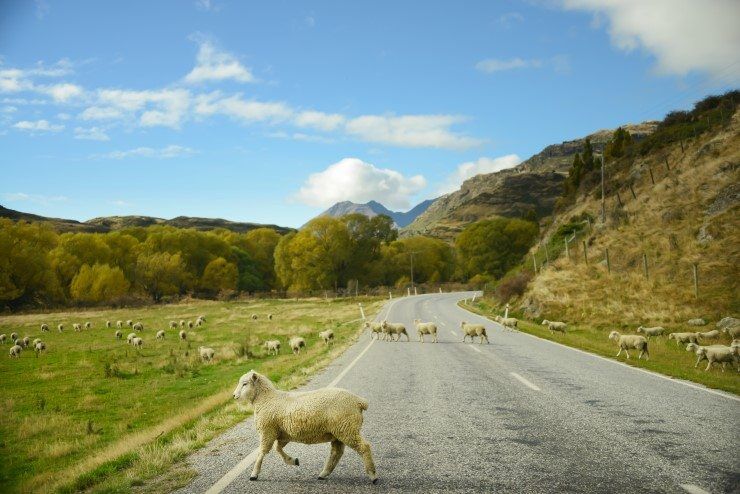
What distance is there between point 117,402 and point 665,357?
1966 cm

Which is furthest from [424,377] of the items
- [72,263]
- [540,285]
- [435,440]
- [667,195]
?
[72,263]

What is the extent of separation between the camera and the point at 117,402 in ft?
50.1

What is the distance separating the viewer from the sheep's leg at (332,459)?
5078mm

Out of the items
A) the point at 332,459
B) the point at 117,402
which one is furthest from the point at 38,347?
the point at 332,459

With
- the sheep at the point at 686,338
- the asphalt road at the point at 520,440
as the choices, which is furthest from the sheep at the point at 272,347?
the sheep at the point at 686,338

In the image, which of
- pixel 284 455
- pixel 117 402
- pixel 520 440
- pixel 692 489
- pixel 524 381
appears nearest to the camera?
pixel 692 489

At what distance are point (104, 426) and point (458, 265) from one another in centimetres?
8962

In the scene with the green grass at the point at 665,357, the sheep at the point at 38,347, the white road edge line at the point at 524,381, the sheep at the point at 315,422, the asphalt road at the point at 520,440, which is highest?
the sheep at the point at 315,422

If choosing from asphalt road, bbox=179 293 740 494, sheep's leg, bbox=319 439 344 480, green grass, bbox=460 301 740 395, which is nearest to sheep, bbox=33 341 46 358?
asphalt road, bbox=179 293 740 494

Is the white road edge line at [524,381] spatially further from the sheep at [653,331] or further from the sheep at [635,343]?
the sheep at [653,331]

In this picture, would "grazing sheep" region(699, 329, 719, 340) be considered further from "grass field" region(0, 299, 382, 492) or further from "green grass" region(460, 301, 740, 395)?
"grass field" region(0, 299, 382, 492)

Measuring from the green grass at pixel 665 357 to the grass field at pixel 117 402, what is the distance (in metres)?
9.92

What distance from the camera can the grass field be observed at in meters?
7.03

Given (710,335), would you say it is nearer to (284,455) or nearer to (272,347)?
(272,347)
